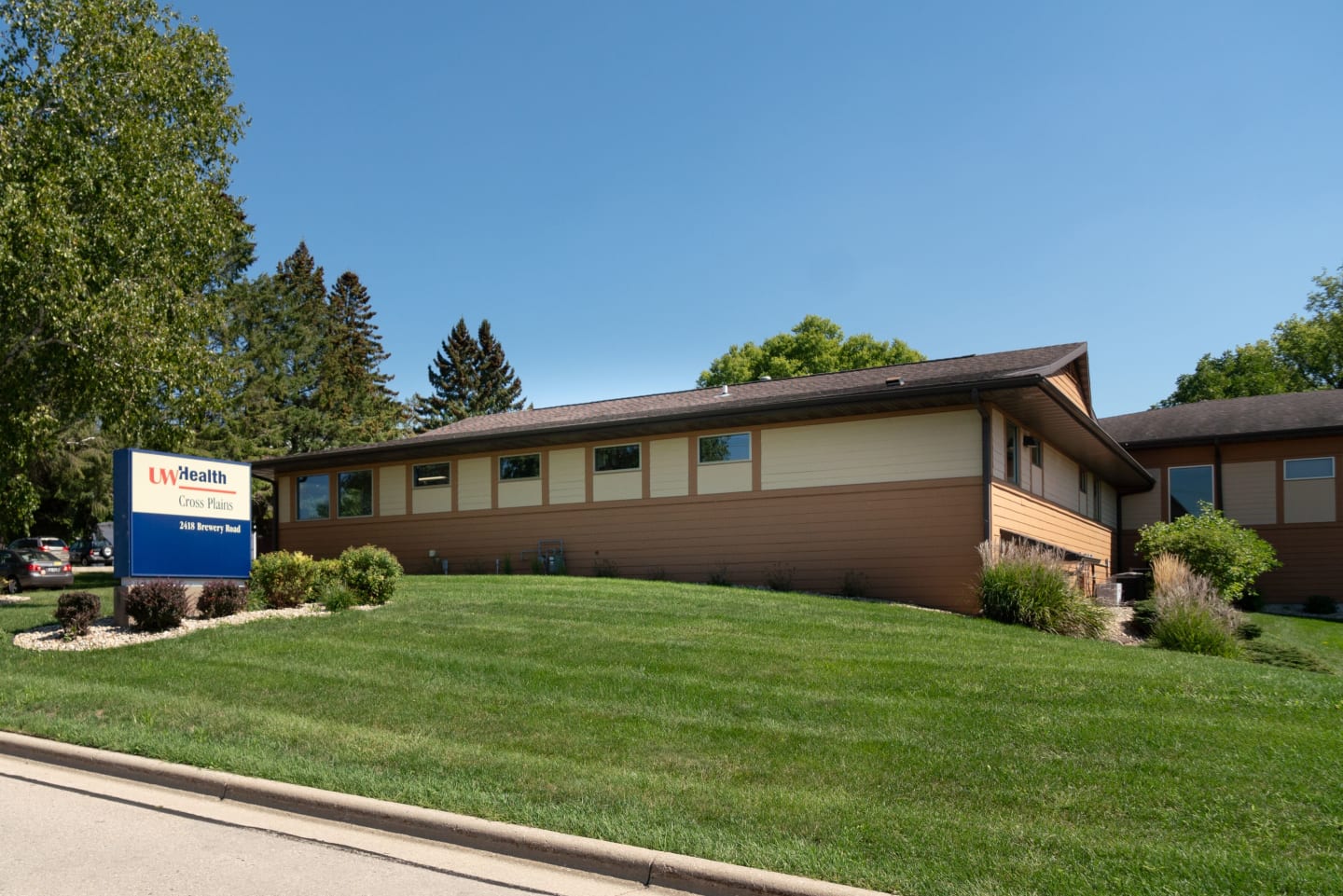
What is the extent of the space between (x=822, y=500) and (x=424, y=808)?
14460 millimetres

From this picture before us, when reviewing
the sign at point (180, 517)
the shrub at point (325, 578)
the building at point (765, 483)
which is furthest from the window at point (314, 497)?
the shrub at point (325, 578)

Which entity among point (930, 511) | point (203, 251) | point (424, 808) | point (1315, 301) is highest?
point (1315, 301)

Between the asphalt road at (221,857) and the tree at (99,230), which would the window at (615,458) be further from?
the asphalt road at (221,857)

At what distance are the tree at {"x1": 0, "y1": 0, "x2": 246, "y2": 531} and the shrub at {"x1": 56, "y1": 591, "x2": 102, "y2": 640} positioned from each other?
508 cm

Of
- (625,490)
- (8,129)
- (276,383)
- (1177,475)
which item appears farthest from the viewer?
(276,383)

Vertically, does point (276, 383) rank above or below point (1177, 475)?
above

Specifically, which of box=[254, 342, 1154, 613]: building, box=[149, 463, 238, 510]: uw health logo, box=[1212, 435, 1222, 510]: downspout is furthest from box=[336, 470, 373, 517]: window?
box=[1212, 435, 1222, 510]: downspout

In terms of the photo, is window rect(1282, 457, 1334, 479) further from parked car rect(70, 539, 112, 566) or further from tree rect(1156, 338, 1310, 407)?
parked car rect(70, 539, 112, 566)

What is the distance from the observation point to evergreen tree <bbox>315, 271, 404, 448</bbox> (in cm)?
5412

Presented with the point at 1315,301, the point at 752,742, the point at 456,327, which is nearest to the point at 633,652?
the point at 752,742

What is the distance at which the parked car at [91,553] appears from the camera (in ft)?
152

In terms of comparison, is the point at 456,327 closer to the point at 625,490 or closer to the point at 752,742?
the point at 625,490

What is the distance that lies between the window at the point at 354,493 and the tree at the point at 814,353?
2967cm

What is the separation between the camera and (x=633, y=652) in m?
10.8
